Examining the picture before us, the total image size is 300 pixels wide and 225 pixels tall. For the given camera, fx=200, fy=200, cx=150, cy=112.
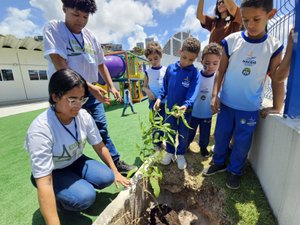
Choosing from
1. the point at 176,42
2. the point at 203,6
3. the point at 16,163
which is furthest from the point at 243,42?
the point at 176,42

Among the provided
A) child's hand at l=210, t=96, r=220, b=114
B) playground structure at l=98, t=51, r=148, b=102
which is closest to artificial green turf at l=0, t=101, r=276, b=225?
child's hand at l=210, t=96, r=220, b=114

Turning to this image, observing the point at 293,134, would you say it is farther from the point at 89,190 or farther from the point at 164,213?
the point at 89,190

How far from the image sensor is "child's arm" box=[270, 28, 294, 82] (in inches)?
60.8

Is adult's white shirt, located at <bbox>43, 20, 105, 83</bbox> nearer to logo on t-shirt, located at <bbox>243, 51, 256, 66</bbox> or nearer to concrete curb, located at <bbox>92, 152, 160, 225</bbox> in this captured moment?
concrete curb, located at <bbox>92, 152, 160, 225</bbox>

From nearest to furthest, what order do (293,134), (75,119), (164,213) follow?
(293,134), (75,119), (164,213)

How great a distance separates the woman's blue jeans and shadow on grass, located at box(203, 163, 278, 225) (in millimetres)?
1121

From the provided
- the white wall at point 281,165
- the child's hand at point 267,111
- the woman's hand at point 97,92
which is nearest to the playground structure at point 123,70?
the woman's hand at point 97,92

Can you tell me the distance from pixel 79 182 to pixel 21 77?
13462 mm

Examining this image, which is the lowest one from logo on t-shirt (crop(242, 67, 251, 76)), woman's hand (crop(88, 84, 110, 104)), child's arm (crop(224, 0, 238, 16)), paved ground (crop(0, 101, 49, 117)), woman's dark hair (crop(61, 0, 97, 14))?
paved ground (crop(0, 101, 49, 117))

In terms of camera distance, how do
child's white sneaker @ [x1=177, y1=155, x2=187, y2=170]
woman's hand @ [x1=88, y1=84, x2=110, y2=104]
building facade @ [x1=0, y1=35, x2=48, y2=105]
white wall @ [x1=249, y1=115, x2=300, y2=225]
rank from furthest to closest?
building facade @ [x1=0, y1=35, x2=48, y2=105]
child's white sneaker @ [x1=177, y1=155, x2=187, y2=170]
woman's hand @ [x1=88, y1=84, x2=110, y2=104]
white wall @ [x1=249, y1=115, x2=300, y2=225]

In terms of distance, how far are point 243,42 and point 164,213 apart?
1813 mm

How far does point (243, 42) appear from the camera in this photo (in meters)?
1.83

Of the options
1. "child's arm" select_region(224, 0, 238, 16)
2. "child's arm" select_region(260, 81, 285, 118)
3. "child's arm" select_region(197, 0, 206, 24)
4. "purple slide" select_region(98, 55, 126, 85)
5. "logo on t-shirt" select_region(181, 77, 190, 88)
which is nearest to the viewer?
"child's arm" select_region(260, 81, 285, 118)

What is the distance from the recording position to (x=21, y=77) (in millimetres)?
12656
